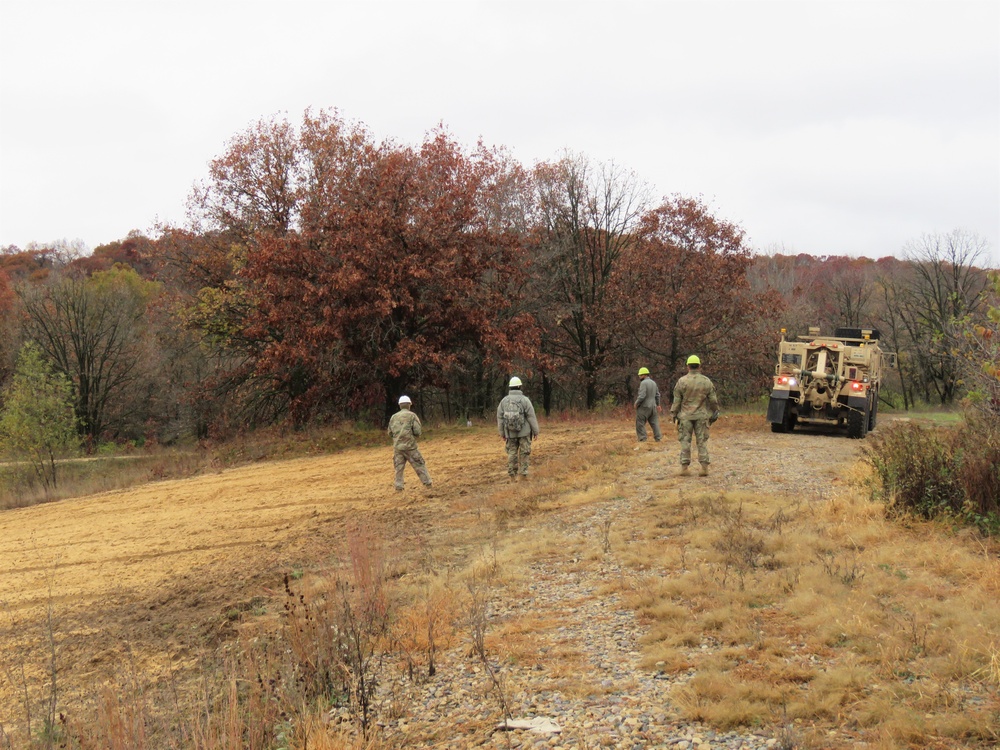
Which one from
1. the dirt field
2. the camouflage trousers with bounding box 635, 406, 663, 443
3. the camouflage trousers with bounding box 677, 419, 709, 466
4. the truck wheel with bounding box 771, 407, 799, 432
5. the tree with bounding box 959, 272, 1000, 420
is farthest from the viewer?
the truck wheel with bounding box 771, 407, 799, 432

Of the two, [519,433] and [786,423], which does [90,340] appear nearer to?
[519,433]

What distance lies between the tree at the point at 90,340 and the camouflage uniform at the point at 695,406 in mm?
37768

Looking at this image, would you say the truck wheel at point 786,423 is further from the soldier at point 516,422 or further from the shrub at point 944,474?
the shrub at point 944,474

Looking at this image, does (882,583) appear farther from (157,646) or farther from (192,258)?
(192,258)

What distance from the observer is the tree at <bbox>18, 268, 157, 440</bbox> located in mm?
44406

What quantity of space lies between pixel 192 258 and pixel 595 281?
51.9 feet

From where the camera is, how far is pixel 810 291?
60031mm

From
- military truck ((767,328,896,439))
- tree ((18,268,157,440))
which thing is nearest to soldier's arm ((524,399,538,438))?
military truck ((767,328,896,439))

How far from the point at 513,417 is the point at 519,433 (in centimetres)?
37

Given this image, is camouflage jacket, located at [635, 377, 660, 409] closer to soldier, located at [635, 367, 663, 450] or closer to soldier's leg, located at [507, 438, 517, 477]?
soldier, located at [635, 367, 663, 450]

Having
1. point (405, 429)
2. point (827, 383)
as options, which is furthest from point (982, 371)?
point (827, 383)

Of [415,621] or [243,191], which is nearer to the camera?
[415,621]

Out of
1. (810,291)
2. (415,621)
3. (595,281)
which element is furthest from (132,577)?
(810,291)

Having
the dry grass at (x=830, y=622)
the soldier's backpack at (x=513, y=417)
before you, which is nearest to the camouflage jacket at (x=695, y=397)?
the soldier's backpack at (x=513, y=417)
